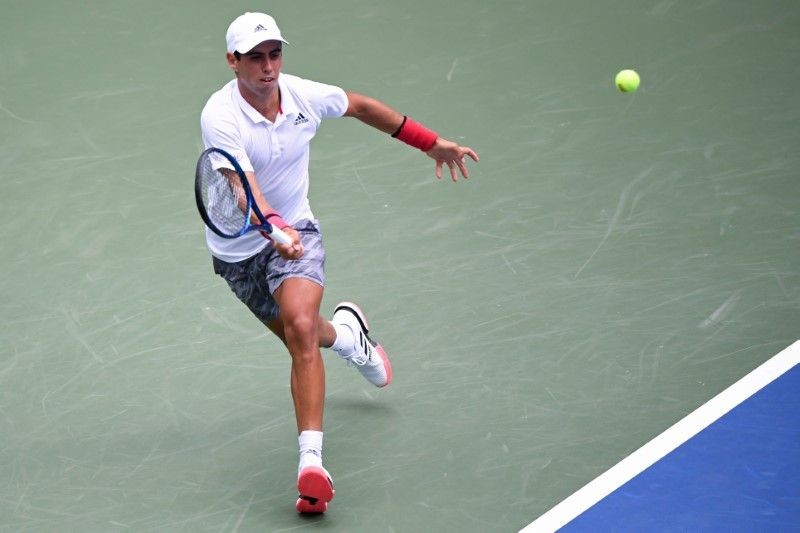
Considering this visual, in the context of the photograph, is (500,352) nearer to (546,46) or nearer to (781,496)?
(781,496)

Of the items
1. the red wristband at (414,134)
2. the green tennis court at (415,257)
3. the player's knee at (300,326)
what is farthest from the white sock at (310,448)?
the red wristband at (414,134)

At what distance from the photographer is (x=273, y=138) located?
5.96 meters

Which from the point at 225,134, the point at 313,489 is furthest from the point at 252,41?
the point at 313,489

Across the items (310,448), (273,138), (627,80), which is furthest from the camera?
(627,80)

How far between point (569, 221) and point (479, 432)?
2.02 meters

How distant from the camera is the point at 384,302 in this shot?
730 cm

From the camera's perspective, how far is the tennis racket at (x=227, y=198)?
552 centimetres

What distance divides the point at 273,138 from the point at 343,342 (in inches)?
Answer: 39.3

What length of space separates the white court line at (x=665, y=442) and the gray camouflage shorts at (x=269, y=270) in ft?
4.31

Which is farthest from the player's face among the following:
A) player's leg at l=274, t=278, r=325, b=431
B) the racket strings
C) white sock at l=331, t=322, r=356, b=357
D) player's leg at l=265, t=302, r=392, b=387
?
white sock at l=331, t=322, r=356, b=357

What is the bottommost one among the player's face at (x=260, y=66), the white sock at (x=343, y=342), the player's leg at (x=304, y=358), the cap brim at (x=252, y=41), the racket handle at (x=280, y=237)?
the white sock at (x=343, y=342)

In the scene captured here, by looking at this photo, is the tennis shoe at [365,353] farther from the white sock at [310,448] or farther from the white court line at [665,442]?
the white court line at [665,442]

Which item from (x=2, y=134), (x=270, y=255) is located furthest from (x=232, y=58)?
(x=2, y=134)

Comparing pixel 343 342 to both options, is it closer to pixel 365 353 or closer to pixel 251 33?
pixel 365 353
